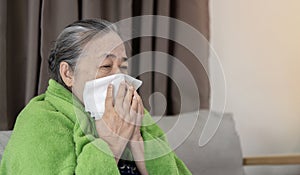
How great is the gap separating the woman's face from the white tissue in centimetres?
2

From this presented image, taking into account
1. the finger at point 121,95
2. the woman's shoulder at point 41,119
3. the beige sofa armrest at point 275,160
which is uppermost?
the finger at point 121,95

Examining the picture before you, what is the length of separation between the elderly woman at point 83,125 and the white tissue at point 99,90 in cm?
1

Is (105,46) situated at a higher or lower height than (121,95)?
higher

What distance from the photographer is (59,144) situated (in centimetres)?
117

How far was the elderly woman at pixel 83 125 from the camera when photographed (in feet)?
3.76

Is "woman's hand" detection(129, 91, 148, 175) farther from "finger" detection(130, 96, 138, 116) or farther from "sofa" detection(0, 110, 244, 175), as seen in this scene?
"sofa" detection(0, 110, 244, 175)

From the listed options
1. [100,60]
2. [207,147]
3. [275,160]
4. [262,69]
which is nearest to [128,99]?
[100,60]

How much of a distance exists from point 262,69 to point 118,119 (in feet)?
4.44

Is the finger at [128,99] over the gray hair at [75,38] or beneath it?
beneath

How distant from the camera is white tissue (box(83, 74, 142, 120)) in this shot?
3.84 ft

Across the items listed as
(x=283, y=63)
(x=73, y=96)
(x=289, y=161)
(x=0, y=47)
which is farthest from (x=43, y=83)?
(x=283, y=63)

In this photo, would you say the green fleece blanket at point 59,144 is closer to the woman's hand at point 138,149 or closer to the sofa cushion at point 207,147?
the woman's hand at point 138,149

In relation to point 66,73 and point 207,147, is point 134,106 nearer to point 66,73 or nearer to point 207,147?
point 66,73

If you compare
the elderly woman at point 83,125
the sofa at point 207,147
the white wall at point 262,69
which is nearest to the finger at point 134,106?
the elderly woman at point 83,125
